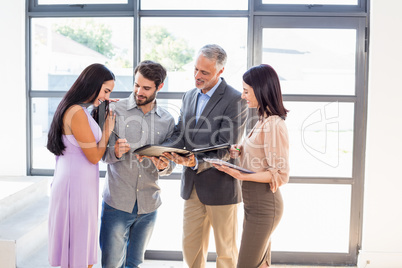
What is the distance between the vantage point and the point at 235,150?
2295mm

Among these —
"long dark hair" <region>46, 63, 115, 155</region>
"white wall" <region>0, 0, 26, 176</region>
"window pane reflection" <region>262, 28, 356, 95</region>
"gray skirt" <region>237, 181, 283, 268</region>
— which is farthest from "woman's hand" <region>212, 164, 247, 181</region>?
"white wall" <region>0, 0, 26, 176</region>

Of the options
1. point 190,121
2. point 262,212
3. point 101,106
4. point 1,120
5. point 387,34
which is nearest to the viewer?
point 262,212

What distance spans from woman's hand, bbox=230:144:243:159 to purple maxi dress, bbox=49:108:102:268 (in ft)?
2.57

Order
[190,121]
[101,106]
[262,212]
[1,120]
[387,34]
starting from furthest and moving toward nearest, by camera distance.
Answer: [1,120]
[387,34]
[190,121]
[101,106]
[262,212]

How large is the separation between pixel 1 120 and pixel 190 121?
1759 mm

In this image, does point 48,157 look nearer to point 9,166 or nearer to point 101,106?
point 9,166

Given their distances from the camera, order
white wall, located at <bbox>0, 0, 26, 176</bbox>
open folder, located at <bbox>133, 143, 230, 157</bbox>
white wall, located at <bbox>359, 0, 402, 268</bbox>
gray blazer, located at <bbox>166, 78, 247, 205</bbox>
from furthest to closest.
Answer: white wall, located at <bbox>0, 0, 26, 176</bbox> < white wall, located at <bbox>359, 0, 402, 268</bbox> < gray blazer, located at <bbox>166, 78, 247, 205</bbox> < open folder, located at <bbox>133, 143, 230, 157</bbox>

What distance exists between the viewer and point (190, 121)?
2422mm

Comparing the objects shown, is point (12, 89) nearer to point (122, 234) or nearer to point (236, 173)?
point (122, 234)

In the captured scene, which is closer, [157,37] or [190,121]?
[190,121]

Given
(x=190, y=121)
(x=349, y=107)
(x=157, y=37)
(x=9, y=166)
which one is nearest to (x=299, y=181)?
(x=349, y=107)

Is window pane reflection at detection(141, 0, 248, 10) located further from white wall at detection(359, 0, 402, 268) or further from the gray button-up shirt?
the gray button-up shirt

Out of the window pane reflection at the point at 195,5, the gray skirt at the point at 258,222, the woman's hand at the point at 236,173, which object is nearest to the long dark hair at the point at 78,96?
the woman's hand at the point at 236,173

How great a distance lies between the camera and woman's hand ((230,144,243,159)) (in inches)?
89.9
